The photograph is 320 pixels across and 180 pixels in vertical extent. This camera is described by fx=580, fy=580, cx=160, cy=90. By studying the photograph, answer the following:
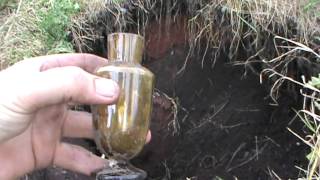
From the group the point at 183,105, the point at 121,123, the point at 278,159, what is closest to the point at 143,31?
the point at 183,105

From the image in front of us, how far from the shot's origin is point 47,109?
1.37 meters

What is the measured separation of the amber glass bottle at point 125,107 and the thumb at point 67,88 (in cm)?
3

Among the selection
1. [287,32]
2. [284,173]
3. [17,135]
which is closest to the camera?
[17,135]

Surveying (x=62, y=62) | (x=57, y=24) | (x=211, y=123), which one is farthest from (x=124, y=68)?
(x=211, y=123)

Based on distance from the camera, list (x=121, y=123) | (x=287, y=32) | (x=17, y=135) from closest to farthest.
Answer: (x=121, y=123), (x=17, y=135), (x=287, y=32)

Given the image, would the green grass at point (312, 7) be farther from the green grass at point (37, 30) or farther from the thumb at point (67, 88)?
the thumb at point (67, 88)

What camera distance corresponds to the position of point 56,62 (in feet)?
4.51

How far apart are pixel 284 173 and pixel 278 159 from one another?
6 centimetres

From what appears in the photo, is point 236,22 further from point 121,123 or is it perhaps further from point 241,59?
point 121,123

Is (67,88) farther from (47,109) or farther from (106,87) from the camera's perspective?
(47,109)

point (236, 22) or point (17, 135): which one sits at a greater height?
point (236, 22)

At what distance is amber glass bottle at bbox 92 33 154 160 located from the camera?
1.17 m

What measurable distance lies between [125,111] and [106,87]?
0.07 meters

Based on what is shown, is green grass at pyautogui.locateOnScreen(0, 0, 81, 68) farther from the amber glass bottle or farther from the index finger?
the amber glass bottle
